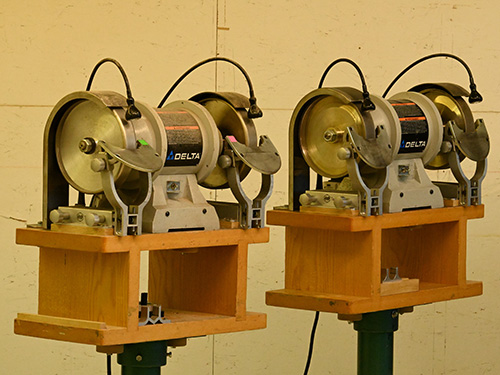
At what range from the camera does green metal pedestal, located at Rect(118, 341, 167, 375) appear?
2.97m

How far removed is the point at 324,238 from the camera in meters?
3.40

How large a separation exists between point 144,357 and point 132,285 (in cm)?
31

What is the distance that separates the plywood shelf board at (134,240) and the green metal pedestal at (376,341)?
0.72 meters

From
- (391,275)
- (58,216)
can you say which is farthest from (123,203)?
(391,275)

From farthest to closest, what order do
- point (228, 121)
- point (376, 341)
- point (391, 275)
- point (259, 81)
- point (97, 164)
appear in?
point (259, 81), point (376, 341), point (391, 275), point (228, 121), point (97, 164)

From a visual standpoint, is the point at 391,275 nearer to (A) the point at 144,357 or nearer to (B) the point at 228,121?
(B) the point at 228,121

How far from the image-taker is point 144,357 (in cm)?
297

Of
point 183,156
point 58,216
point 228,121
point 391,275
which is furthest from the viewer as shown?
point 391,275

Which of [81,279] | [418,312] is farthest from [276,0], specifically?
[81,279]

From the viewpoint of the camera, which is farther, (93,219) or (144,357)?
(144,357)

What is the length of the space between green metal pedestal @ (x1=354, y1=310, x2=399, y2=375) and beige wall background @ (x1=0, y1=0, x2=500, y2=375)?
1.27m

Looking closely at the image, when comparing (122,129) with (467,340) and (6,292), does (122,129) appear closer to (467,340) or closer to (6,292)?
(6,292)

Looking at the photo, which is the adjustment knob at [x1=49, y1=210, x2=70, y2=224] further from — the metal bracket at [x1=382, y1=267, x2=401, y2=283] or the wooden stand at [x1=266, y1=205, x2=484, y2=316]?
the metal bracket at [x1=382, y1=267, x2=401, y2=283]

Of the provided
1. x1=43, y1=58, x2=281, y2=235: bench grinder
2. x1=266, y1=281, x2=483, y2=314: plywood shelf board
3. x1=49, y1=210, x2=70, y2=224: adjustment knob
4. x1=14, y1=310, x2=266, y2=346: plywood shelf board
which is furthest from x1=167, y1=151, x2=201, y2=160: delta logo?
x1=266, y1=281, x2=483, y2=314: plywood shelf board
